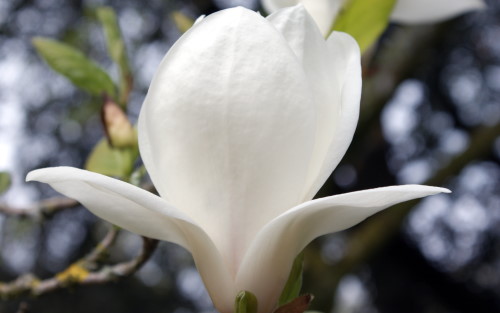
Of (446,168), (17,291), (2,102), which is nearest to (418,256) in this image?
(446,168)

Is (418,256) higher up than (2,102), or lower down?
lower down

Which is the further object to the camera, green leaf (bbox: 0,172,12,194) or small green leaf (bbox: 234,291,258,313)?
green leaf (bbox: 0,172,12,194)

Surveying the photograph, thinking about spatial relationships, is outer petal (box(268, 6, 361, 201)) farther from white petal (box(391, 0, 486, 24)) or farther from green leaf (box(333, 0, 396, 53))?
white petal (box(391, 0, 486, 24))

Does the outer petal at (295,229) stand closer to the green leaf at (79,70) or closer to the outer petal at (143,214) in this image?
the outer petal at (143,214)

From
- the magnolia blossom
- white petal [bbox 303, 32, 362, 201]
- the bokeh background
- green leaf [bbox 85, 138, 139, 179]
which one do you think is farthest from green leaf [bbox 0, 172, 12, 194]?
the bokeh background

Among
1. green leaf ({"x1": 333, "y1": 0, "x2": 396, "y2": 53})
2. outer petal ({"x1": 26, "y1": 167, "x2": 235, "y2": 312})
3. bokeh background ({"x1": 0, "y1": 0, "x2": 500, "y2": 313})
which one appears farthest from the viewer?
bokeh background ({"x1": 0, "y1": 0, "x2": 500, "y2": 313})

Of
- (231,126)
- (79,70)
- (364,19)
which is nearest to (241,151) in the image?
(231,126)

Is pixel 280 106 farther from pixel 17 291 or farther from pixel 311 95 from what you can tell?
pixel 17 291
